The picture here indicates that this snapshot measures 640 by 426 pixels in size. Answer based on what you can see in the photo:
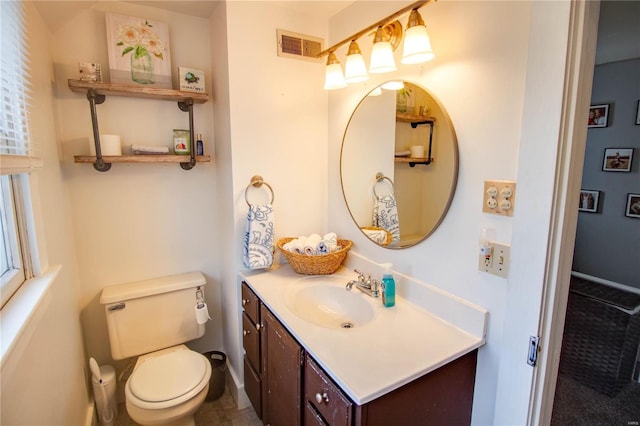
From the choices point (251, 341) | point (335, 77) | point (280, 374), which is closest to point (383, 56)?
point (335, 77)

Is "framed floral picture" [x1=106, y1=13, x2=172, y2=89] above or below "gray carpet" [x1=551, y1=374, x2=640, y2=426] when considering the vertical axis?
above

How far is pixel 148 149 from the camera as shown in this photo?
1.78 metres

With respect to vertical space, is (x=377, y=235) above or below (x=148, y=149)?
below

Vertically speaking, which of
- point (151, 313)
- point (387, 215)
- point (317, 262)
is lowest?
point (151, 313)

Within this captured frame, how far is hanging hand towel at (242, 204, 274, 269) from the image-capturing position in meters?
1.75

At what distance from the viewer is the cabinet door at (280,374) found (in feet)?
4.10

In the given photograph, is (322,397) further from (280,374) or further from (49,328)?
(49,328)

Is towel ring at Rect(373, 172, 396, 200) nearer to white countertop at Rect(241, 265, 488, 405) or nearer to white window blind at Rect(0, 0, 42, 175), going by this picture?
white countertop at Rect(241, 265, 488, 405)

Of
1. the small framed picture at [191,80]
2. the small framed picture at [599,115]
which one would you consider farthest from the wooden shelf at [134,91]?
the small framed picture at [599,115]

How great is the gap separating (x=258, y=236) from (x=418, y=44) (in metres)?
1.16

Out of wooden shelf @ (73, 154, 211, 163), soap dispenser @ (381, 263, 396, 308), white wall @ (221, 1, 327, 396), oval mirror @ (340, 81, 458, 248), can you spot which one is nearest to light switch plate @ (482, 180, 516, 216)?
oval mirror @ (340, 81, 458, 248)

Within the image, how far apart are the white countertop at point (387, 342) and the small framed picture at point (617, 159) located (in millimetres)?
2231

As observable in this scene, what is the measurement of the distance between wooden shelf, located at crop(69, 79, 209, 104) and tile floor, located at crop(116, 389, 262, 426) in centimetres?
185

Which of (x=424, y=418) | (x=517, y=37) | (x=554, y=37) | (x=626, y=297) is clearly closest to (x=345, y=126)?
(x=517, y=37)
